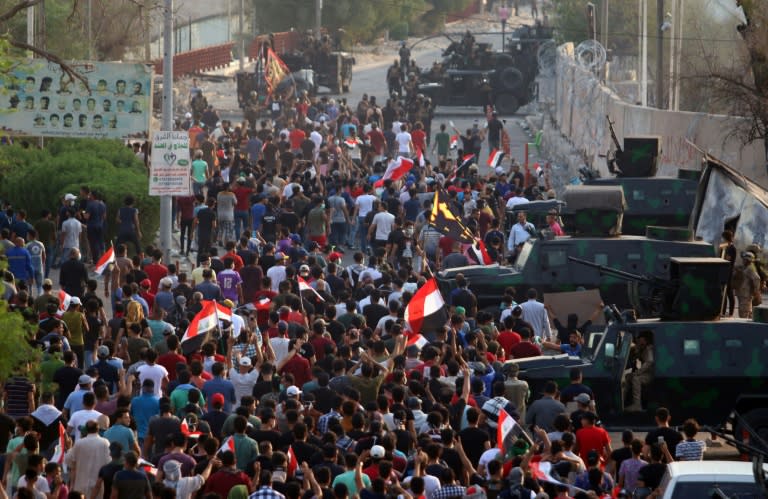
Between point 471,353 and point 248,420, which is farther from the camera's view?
point 471,353

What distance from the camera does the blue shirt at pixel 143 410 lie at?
16094 mm

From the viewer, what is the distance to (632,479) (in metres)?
14.5

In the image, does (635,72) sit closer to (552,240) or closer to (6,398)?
(552,240)

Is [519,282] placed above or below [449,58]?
below

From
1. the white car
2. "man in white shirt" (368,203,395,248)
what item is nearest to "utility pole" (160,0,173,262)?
"man in white shirt" (368,203,395,248)

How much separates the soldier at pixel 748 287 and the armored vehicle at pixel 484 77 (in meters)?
33.0

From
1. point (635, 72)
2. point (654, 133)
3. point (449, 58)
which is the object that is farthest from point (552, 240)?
point (635, 72)

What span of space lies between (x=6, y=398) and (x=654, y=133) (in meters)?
23.9

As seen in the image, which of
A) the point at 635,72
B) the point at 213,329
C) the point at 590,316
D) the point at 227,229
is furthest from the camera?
the point at 635,72

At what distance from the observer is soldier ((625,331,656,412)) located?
61.4 ft

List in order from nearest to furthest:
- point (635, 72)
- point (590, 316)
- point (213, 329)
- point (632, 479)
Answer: point (632, 479), point (213, 329), point (590, 316), point (635, 72)

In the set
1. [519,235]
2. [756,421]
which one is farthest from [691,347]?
[519,235]

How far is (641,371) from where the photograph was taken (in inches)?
742

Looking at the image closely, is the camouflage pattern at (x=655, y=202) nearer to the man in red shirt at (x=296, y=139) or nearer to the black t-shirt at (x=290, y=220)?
the black t-shirt at (x=290, y=220)
